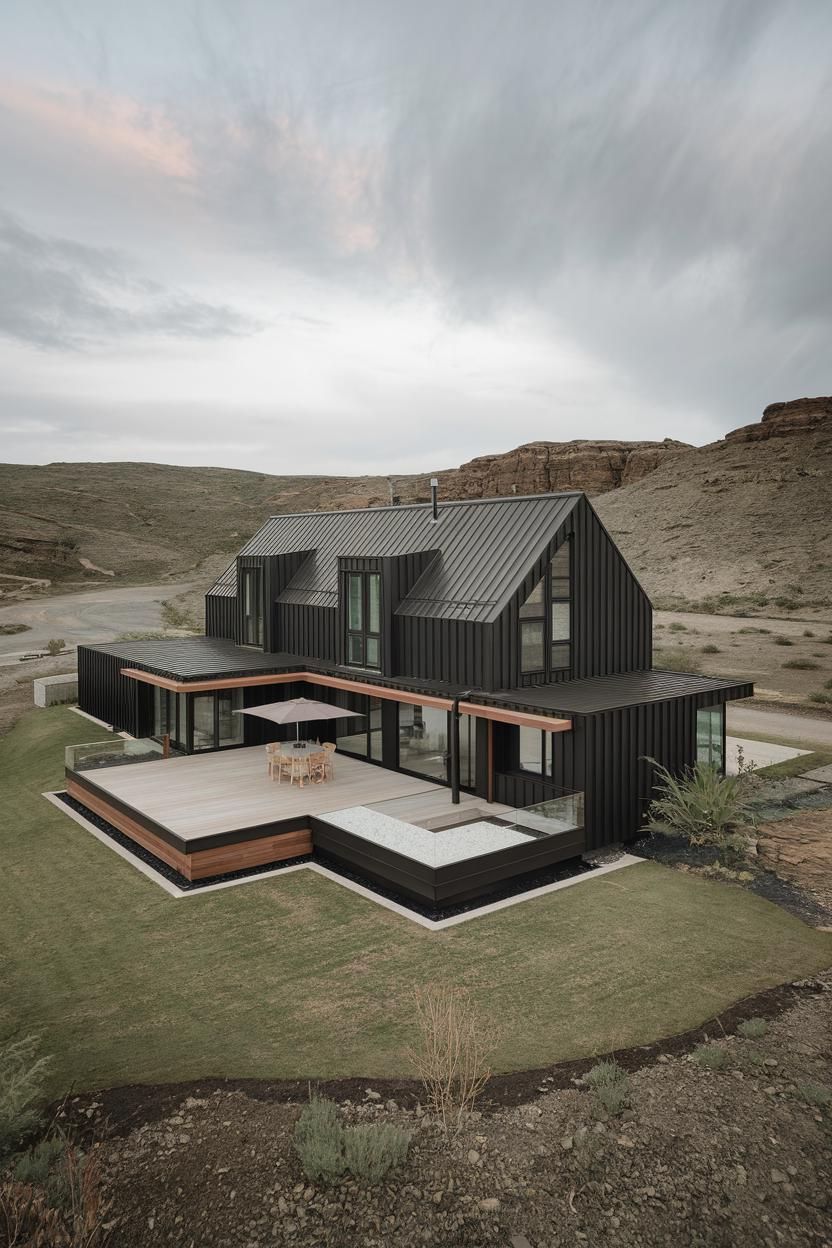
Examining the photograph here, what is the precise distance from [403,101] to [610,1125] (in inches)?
941

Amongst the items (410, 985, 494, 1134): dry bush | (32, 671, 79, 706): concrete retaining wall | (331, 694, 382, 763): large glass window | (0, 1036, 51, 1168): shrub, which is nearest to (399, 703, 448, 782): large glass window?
(331, 694, 382, 763): large glass window

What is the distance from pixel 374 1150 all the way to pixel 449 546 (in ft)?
39.1

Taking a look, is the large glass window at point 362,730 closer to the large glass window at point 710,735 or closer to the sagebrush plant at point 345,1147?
the large glass window at point 710,735

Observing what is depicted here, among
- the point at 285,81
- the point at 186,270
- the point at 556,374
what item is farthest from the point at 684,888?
the point at 556,374

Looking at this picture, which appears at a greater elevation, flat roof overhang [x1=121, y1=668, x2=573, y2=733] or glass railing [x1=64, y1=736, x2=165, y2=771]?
flat roof overhang [x1=121, y1=668, x2=573, y2=733]

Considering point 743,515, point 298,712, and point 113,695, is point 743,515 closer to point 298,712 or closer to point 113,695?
point 113,695

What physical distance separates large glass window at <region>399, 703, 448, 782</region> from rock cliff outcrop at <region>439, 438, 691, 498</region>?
8122 centimetres

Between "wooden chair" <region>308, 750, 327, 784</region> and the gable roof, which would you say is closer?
"wooden chair" <region>308, 750, 327, 784</region>

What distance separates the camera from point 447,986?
7301 mm

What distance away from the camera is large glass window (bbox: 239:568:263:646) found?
→ 19.1 m

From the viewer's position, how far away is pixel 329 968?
780 centimetres

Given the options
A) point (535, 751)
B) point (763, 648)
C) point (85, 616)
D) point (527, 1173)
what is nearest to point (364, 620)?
point (535, 751)

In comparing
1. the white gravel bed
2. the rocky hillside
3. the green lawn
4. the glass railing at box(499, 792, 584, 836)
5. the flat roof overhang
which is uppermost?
the rocky hillside

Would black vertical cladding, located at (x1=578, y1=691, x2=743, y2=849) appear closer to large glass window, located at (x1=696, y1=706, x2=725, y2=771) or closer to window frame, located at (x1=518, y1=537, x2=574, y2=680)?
large glass window, located at (x1=696, y1=706, x2=725, y2=771)
